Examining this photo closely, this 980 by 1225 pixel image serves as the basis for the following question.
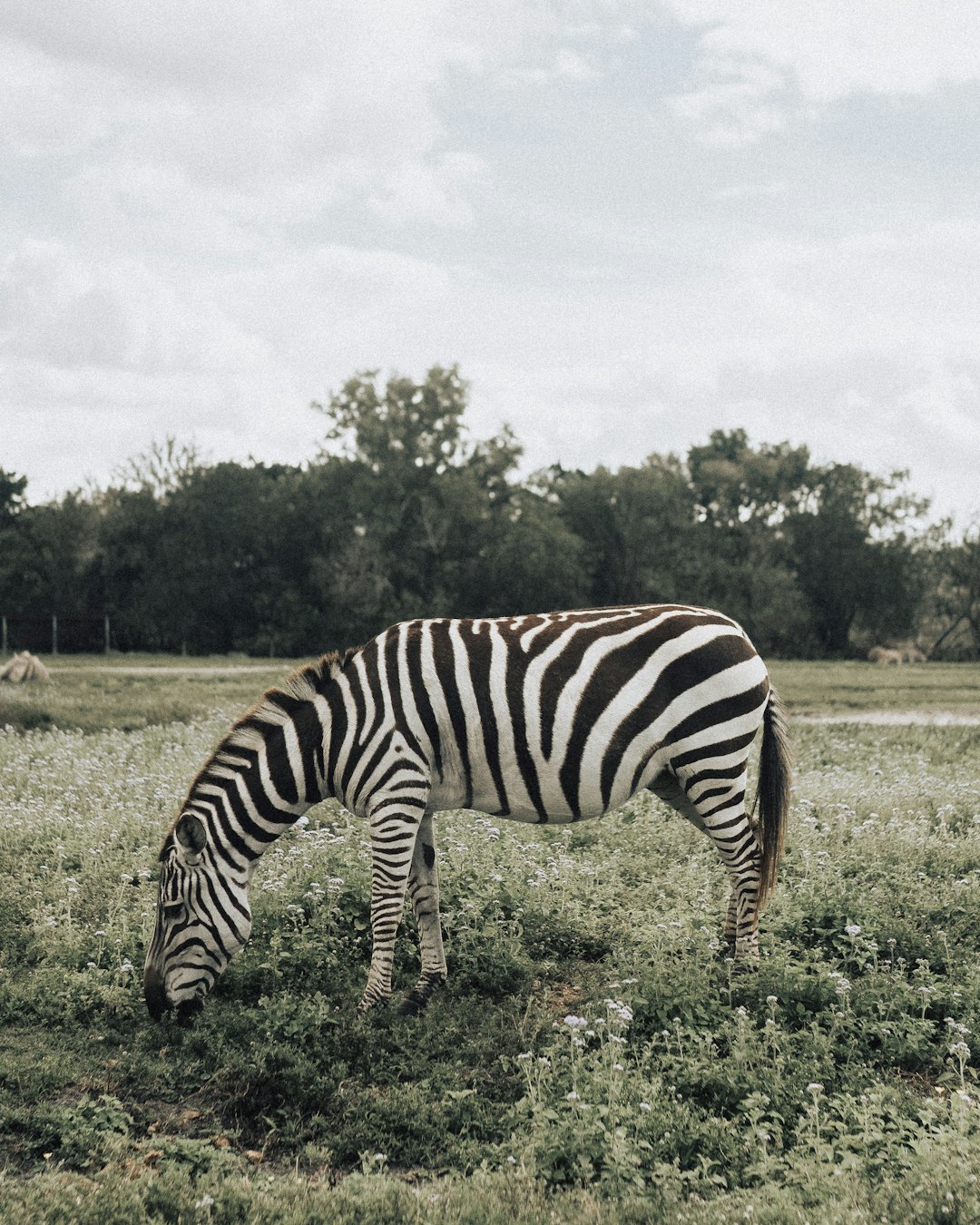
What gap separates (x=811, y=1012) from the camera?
6.54 m

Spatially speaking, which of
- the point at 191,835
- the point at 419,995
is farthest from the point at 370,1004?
the point at 191,835

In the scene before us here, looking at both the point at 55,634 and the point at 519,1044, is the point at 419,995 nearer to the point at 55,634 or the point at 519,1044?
the point at 519,1044

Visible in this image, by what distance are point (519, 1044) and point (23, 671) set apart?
22.4 meters

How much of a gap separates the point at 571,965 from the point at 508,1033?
1.12m

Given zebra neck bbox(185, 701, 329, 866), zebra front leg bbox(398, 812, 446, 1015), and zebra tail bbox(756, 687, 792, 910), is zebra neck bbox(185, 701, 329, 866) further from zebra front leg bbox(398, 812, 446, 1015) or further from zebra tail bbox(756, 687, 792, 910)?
zebra tail bbox(756, 687, 792, 910)

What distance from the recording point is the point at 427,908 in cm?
718

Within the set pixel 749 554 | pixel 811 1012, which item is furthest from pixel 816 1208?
pixel 749 554

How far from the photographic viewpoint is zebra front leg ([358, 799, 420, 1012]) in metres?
6.80

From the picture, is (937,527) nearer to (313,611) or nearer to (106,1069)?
(313,611)

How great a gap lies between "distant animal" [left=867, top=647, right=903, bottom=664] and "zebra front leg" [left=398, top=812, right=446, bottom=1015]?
4700cm

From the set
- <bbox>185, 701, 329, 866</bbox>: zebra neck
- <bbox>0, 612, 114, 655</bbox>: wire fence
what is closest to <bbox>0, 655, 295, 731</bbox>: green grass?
<bbox>185, 701, 329, 866</bbox>: zebra neck

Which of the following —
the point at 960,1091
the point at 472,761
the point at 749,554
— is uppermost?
the point at 749,554

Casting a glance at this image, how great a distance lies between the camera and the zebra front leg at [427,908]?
712 cm

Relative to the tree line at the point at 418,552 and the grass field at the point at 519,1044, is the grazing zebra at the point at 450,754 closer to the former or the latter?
the grass field at the point at 519,1044
